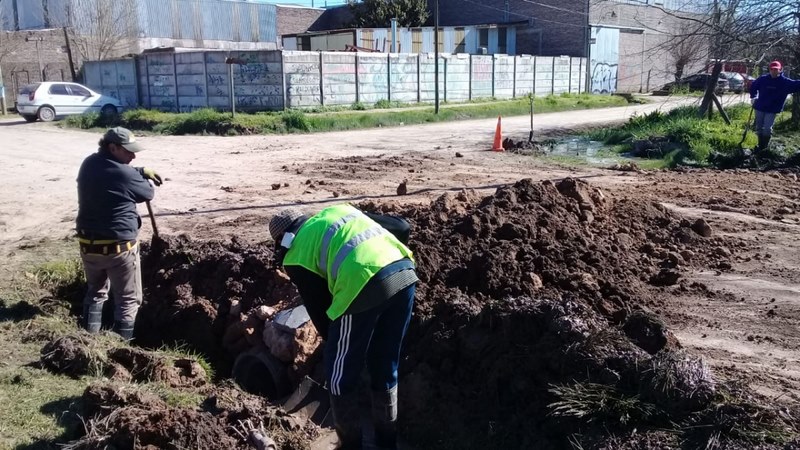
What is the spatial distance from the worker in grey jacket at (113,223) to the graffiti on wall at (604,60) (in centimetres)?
4337

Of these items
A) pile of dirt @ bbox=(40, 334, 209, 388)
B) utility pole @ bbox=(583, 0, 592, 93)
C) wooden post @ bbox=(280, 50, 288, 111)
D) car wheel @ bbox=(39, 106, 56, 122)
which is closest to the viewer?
pile of dirt @ bbox=(40, 334, 209, 388)

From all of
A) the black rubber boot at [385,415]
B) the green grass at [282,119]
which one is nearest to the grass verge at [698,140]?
the green grass at [282,119]

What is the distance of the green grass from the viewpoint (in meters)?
23.4

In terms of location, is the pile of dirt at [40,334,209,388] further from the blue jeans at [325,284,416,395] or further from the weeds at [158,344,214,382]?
the blue jeans at [325,284,416,395]

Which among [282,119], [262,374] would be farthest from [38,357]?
[282,119]

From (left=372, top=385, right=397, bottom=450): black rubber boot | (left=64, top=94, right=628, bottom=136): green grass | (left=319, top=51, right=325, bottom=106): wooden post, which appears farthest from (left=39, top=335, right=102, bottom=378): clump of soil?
(left=319, top=51, right=325, bottom=106): wooden post

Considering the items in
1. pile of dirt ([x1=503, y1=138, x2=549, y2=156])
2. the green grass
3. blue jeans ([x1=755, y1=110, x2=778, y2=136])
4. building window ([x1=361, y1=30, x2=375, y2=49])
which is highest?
building window ([x1=361, y1=30, x2=375, y2=49])

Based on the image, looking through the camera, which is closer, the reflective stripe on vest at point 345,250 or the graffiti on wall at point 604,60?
the reflective stripe on vest at point 345,250

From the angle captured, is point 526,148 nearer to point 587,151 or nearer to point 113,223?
point 587,151

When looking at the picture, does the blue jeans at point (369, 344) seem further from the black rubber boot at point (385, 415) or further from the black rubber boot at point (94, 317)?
the black rubber boot at point (94, 317)

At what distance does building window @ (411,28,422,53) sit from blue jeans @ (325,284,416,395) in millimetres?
43373

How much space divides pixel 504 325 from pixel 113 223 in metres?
3.36

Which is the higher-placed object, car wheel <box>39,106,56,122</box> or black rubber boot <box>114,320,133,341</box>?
car wheel <box>39,106,56,122</box>

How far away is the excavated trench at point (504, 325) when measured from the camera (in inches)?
163
